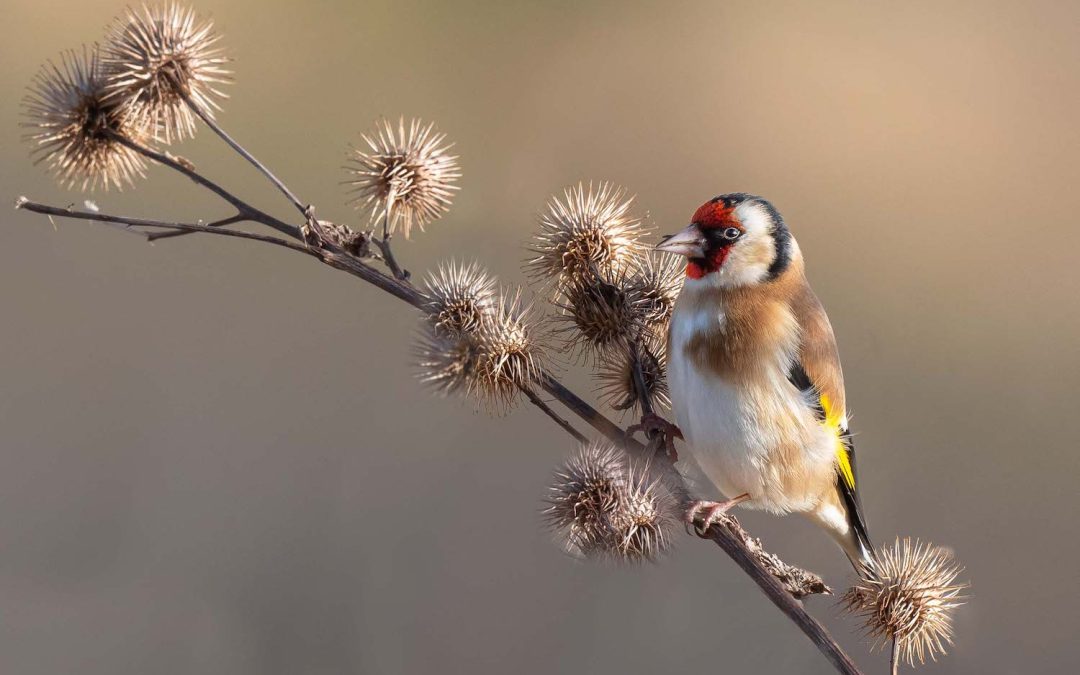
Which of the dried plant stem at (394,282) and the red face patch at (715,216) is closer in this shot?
the dried plant stem at (394,282)

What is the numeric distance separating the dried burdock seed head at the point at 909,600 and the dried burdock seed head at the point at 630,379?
0.42 m

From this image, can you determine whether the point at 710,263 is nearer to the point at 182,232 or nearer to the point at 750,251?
the point at 750,251

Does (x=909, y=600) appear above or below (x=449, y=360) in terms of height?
below

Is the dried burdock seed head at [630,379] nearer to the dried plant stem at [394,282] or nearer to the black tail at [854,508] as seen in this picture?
the dried plant stem at [394,282]

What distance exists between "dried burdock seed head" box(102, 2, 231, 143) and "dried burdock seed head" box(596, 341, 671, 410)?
28.8 inches

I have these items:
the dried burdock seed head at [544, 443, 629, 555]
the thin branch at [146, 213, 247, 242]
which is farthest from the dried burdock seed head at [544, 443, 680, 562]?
the thin branch at [146, 213, 247, 242]

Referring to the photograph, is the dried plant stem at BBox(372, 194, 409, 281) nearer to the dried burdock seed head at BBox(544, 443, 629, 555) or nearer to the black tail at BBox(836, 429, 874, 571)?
the dried burdock seed head at BBox(544, 443, 629, 555)

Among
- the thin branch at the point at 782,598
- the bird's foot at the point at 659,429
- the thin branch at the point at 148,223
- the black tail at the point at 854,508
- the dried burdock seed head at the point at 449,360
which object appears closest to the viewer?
the thin branch at the point at 782,598

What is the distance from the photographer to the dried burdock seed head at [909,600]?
1.30 metres

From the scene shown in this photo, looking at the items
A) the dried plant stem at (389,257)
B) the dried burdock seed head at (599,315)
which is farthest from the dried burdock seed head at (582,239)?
the dried plant stem at (389,257)

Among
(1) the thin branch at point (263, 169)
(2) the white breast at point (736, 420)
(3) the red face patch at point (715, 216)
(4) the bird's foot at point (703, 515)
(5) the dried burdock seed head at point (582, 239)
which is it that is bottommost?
→ (4) the bird's foot at point (703, 515)

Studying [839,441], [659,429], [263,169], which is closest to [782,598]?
[659,429]

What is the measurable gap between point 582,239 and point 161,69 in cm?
71

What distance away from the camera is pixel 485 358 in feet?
4.44
